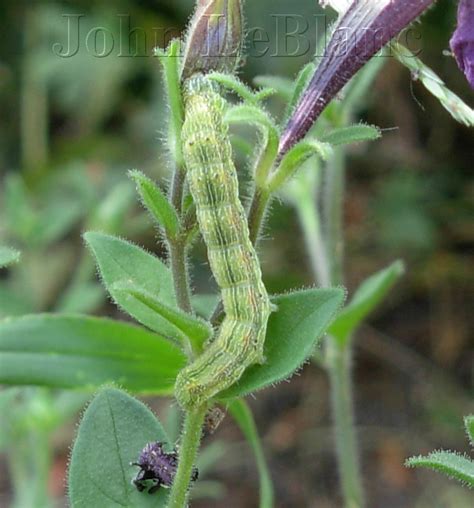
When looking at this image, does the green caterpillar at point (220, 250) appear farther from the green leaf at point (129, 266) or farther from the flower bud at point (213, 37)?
the green leaf at point (129, 266)

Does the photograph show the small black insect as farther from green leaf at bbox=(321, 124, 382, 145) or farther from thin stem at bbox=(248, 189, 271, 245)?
green leaf at bbox=(321, 124, 382, 145)

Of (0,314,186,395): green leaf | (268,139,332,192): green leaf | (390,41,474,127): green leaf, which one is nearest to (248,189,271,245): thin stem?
(268,139,332,192): green leaf

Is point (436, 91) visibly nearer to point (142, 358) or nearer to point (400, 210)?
point (142, 358)

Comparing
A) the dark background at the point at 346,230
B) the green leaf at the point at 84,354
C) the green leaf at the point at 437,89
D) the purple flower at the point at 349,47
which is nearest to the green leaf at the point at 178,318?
the purple flower at the point at 349,47

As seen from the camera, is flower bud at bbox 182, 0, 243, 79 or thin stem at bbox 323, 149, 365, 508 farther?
thin stem at bbox 323, 149, 365, 508

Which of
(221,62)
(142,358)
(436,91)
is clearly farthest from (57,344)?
(436,91)

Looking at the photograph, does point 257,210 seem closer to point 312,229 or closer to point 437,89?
point 437,89
